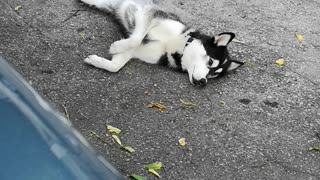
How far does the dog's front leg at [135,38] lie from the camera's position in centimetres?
479

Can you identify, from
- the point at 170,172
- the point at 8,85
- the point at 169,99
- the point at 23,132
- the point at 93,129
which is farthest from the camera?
the point at 169,99

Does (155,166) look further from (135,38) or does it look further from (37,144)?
(37,144)

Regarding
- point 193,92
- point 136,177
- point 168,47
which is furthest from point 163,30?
point 136,177

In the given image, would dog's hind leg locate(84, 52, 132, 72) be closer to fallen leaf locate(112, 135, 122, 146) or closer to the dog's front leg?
the dog's front leg

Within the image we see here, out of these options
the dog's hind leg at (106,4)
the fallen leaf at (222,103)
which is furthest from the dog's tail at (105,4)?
the fallen leaf at (222,103)

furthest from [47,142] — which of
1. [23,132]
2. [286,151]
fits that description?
[286,151]

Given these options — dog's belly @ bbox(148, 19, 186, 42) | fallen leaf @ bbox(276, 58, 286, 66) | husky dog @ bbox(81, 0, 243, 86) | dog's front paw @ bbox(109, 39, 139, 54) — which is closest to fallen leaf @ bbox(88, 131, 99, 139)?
husky dog @ bbox(81, 0, 243, 86)

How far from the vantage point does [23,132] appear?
1.93 metres

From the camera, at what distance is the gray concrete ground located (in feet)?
13.2

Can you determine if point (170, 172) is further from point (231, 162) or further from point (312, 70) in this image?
point (312, 70)

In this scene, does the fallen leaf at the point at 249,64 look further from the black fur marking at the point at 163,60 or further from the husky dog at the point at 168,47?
the black fur marking at the point at 163,60

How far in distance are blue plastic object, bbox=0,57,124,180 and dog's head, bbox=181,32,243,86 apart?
266 cm

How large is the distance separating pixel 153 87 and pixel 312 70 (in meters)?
1.51

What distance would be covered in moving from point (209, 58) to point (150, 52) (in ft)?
1.75
